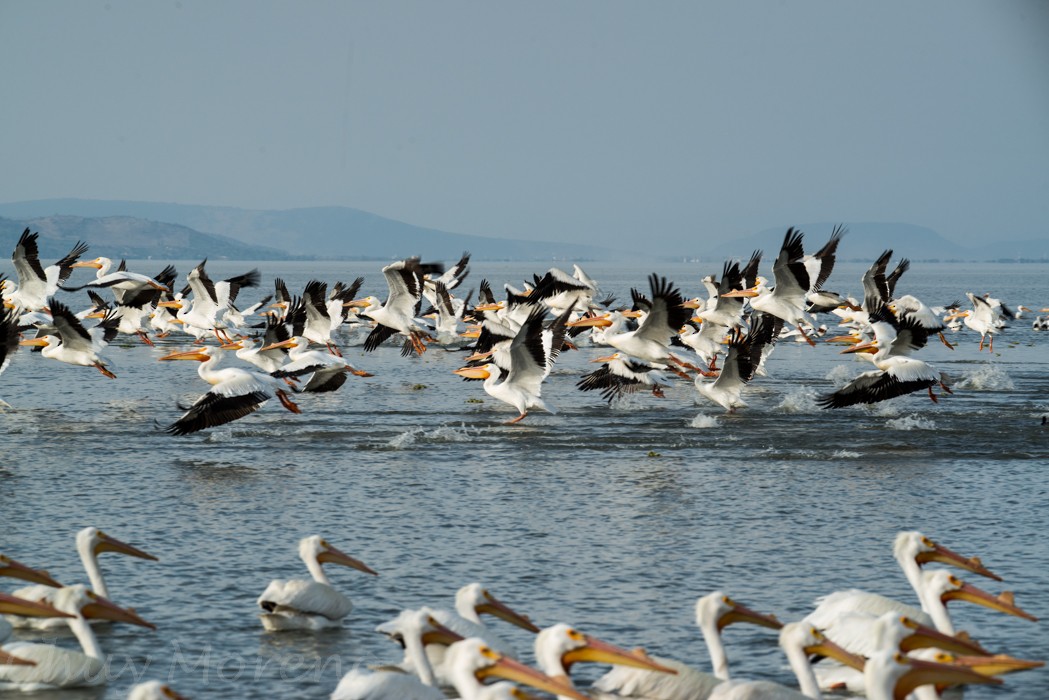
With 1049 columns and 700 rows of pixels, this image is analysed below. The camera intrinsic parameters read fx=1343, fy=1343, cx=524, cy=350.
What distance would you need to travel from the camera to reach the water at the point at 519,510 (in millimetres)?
6266

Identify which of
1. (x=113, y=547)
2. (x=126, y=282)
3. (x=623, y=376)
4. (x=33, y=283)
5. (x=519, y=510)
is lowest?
(x=519, y=510)

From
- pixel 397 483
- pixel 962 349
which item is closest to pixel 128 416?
pixel 397 483

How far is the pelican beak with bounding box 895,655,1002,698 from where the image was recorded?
4070 mm

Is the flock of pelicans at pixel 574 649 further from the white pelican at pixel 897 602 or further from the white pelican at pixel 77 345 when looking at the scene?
the white pelican at pixel 77 345

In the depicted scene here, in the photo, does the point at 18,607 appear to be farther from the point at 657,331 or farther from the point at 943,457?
the point at 657,331

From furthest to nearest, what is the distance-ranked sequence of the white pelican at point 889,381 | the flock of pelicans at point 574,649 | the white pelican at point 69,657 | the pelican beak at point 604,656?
1. the white pelican at point 889,381
2. the white pelican at point 69,657
3. the pelican beak at point 604,656
4. the flock of pelicans at point 574,649

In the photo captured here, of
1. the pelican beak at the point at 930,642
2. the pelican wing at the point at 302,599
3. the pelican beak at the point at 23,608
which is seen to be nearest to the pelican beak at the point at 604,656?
the pelican beak at the point at 930,642

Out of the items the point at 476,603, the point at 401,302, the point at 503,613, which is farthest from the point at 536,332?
the point at 503,613

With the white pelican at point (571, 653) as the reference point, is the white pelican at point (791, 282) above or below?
above

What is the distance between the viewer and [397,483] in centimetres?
1030

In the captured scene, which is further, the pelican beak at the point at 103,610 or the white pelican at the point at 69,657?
the pelican beak at the point at 103,610

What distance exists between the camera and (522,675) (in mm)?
4246

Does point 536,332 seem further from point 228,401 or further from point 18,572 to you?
point 18,572

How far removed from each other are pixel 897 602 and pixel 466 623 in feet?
6.14
